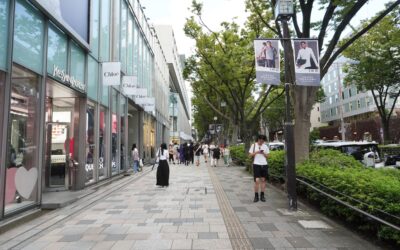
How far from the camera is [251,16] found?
19.0 meters

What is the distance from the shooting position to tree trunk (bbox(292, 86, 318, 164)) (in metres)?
10.7

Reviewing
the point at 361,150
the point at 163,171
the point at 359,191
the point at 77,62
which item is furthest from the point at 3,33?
the point at 361,150

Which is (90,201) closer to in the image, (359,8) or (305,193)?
(305,193)

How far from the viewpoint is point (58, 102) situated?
39.3 ft

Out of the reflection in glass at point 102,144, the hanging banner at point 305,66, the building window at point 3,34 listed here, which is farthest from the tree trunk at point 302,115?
the building window at point 3,34

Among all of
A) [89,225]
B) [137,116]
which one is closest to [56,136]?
[89,225]

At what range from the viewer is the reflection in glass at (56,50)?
349 inches

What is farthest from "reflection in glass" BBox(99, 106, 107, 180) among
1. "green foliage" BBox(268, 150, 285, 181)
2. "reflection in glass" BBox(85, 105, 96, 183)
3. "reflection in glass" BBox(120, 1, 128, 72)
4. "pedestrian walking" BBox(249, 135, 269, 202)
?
"pedestrian walking" BBox(249, 135, 269, 202)

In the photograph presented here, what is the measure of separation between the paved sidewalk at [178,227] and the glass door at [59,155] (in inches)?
72.3

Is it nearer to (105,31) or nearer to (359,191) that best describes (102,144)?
(105,31)

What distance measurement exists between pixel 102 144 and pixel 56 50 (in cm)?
525

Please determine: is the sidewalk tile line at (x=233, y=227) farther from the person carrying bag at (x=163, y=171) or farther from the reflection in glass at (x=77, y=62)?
the reflection in glass at (x=77, y=62)

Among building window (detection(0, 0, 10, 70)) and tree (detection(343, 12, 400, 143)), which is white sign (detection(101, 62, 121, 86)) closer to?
building window (detection(0, 0, 10, 70))

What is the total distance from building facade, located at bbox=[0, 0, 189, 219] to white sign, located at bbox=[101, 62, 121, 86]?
0.07 metres
